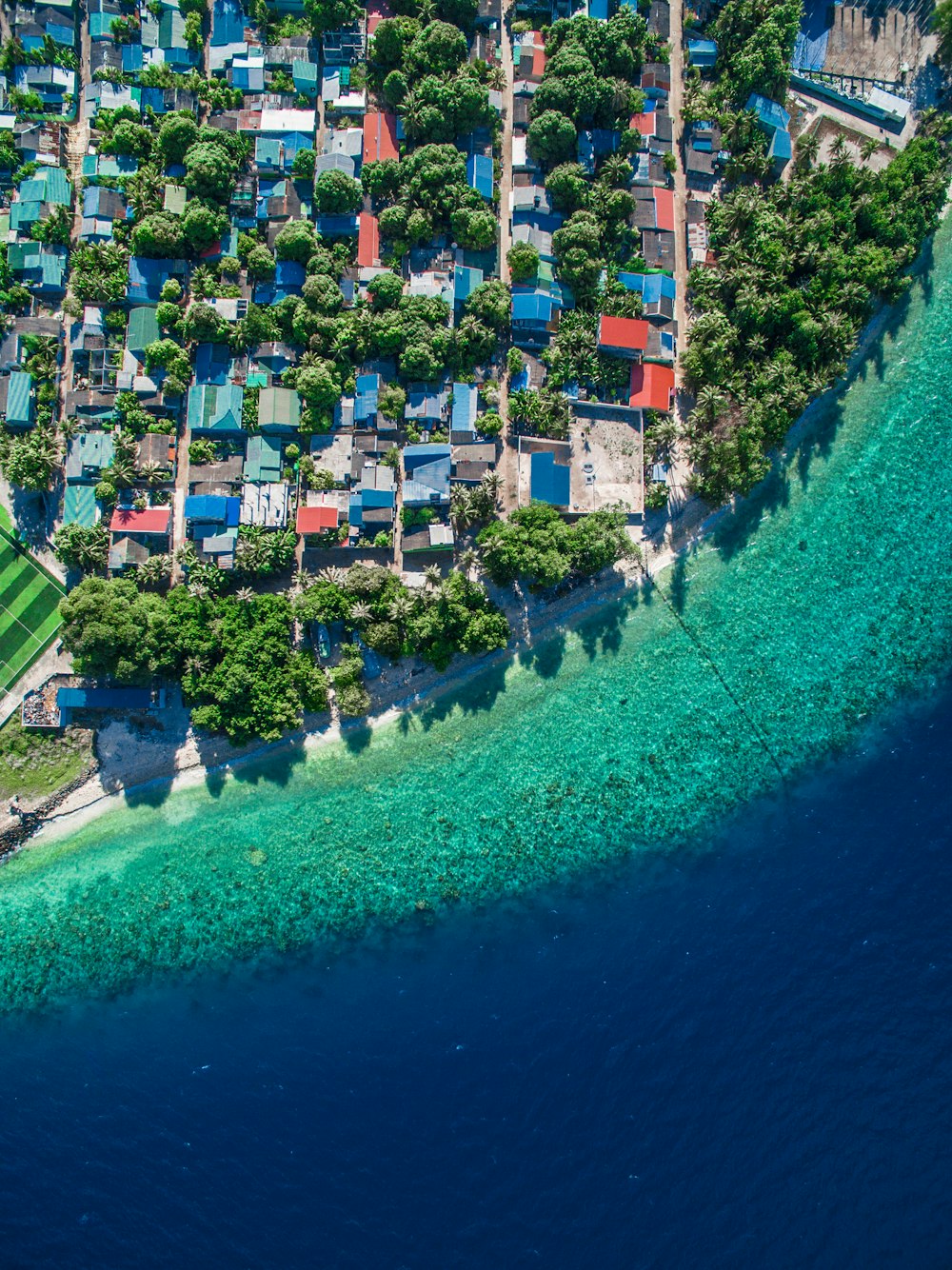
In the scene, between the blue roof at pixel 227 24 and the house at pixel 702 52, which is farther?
the blue roof at pixel 227 24

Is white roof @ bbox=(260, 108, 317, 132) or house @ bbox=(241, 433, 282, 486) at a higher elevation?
white roof @ bbox=(260, 108, 317, 132)

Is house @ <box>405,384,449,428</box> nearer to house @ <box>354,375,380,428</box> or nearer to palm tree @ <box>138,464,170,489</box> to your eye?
house @ <box>354,375,380,428</box>

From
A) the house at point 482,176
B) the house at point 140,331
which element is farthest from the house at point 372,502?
the house at point 482,176

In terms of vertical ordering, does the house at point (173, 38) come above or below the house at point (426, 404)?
above

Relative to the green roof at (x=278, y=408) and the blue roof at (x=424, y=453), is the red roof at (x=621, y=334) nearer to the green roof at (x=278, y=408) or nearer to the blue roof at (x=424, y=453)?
the blue roof at (x=424, y=453)

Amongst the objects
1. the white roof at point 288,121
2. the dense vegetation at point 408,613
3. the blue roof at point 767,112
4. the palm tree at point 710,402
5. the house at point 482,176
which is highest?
the white roof at point 288,121

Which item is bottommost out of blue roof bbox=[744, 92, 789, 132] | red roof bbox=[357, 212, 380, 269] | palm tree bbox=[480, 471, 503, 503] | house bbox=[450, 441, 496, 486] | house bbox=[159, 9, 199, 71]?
palm tree bbox=[480, 471, 503, 503]

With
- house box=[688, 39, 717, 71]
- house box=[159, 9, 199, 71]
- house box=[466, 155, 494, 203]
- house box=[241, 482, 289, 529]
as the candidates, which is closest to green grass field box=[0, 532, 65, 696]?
house box=[241, 482, 289, 529]
